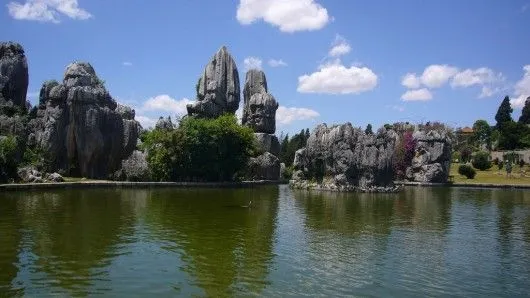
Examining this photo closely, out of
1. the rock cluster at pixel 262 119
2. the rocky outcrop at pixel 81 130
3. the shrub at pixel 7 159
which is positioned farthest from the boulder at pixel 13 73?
the rock cluster at pixel 262 119

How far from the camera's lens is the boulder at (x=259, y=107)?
83000 mm

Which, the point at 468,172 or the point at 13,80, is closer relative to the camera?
the point at 13,80

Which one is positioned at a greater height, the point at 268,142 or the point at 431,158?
the point at 268,142

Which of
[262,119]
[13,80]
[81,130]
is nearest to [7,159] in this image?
[81,130]

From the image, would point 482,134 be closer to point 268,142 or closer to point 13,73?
point 268,142

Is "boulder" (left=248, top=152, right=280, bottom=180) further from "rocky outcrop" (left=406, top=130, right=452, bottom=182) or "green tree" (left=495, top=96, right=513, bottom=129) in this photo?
"green tree" (left=495, top=96, right=513, bottom=129)

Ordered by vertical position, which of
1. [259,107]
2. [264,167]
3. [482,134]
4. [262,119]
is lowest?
[264,167]

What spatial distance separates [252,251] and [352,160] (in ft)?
131

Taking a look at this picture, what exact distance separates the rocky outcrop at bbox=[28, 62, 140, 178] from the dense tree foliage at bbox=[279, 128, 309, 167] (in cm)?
4164

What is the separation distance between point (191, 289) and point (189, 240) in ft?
24.6

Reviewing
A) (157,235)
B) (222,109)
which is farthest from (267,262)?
(222,109)

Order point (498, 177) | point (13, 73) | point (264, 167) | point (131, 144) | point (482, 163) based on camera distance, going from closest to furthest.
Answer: point (131, 144), point (13, 73), point (264, 167), point (498, 177), point (482, 163)

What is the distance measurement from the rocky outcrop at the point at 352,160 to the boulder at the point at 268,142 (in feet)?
61.6

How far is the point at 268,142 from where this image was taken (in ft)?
267
